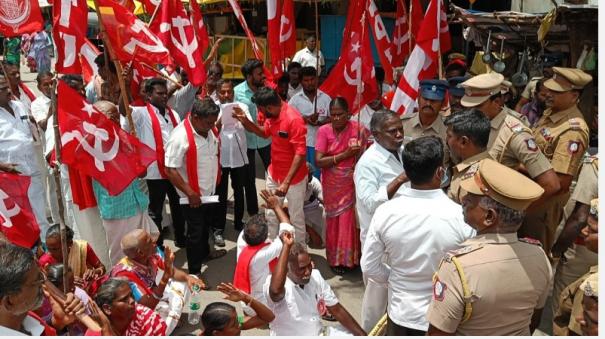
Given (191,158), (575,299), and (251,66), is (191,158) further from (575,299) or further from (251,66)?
(575,299)

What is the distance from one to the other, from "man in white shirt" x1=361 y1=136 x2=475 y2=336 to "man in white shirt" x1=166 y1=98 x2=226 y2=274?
7.75ft

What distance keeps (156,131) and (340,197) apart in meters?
1.82

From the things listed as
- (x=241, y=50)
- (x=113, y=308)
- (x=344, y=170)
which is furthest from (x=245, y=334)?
(x=241, y=50)

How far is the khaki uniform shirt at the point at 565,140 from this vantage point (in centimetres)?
376

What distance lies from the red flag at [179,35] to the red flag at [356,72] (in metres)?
1.32

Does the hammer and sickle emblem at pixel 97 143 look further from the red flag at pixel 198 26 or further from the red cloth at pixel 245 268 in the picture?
the red flag at pixel 198 26

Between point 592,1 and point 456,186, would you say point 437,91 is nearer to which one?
point 456,186

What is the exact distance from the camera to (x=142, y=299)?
395 centimetres

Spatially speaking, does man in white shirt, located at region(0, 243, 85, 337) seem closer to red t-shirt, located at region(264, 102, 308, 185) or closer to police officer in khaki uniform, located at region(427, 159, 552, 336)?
police officer in khaki uniform, located at region(427, 159, 552, 336)

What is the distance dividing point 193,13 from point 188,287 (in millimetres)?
3421

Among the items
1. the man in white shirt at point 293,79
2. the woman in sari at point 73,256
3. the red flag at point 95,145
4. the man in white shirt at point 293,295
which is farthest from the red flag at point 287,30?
the man in white shirt at point 293,295

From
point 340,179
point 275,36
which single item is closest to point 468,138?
point 340,179

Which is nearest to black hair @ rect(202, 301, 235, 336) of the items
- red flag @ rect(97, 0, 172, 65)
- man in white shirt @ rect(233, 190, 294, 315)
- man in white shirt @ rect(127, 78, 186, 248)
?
man in white shirt @ rect(233, 190, 294, 315)

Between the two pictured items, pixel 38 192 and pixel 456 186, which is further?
pixel 38 192
